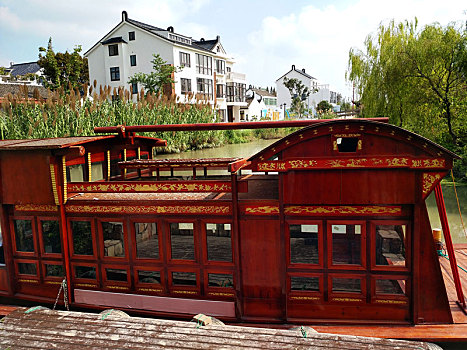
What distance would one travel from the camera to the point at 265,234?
4520mm

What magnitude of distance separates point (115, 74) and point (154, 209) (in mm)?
30879

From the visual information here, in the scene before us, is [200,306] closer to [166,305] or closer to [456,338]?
[166,305]

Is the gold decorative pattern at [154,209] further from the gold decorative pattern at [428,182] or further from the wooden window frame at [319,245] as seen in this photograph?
the gold decorative pattern at [428,182]

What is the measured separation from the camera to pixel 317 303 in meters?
4.48

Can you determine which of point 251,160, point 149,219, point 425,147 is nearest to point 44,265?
point 149,219

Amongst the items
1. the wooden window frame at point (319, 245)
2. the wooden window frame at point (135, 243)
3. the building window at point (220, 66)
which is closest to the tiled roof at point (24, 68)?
the building window at point (220, 66)

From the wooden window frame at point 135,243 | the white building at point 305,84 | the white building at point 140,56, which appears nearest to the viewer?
the wooden window frame at point 135,243

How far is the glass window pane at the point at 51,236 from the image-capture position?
5.46 m

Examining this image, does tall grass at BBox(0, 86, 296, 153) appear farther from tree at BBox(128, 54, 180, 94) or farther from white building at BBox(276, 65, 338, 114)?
white building at BBox(276, 65, 338, 114)

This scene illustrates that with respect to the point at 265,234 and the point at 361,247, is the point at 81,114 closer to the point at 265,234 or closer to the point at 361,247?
the point at 265,234

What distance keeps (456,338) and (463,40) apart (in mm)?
14060

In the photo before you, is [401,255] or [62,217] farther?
[62,217]

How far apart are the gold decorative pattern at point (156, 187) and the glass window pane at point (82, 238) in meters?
0.67

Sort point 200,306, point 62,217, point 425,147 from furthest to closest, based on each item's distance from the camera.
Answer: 1. point 62,217
2. point 200,306
3. point 425,147
